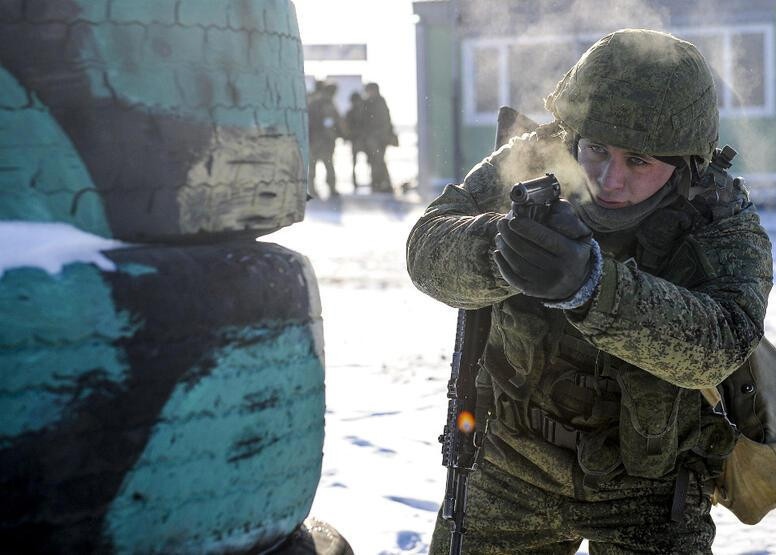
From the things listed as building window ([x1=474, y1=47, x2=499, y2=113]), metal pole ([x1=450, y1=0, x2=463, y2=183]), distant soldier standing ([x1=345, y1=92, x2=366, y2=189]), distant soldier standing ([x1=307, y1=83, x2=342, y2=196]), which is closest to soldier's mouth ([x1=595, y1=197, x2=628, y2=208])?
metal pole ([x1=450, y1=0, x2=463, y2=183])

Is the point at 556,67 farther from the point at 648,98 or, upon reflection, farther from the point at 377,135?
the point at 648,98

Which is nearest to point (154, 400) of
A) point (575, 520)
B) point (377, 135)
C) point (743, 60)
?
point (575, 520)

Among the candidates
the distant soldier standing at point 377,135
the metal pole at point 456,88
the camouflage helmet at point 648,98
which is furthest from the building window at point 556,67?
the camouflage helmet at point 648,98

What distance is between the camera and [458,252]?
1804mm

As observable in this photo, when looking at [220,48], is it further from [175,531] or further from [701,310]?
[701,310]

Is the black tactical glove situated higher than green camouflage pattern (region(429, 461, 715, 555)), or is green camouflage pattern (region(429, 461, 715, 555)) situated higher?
the black tactical glove

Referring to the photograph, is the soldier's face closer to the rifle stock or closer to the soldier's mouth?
the soldier's mouth

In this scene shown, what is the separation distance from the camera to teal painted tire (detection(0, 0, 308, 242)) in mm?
1280

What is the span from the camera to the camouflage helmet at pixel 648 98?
1.93 m

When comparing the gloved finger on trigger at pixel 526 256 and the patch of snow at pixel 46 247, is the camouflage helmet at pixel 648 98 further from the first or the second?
the patch of snow at pixel 46 247

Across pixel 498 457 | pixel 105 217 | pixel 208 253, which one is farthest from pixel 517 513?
pixel 105 217

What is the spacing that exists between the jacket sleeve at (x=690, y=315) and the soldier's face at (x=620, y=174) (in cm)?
15

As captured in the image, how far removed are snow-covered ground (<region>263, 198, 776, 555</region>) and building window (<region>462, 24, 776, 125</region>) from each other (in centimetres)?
754

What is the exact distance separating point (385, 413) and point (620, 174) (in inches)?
91.8
